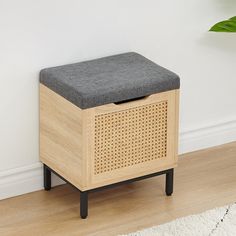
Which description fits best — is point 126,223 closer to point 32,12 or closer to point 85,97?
point 85,97

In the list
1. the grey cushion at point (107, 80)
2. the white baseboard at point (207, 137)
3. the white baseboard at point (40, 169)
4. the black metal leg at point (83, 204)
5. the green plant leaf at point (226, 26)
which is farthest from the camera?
the white baseboard at point (207, 137)

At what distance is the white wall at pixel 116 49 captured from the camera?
9.95 ft

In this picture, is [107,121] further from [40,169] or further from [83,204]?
[40,169]

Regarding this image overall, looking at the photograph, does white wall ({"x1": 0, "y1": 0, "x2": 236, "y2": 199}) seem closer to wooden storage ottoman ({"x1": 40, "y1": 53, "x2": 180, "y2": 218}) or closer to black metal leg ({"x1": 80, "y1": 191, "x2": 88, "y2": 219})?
wooden storage ottoman ({"x1": 40, "y1": 53, "x2": 180, "y2": 218})

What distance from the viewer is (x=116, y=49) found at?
3254 millimetres

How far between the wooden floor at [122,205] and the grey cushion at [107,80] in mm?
440

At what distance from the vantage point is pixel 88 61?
3170 mm

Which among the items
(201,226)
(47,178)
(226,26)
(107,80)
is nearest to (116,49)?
(107,80)

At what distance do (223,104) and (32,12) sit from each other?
104cm

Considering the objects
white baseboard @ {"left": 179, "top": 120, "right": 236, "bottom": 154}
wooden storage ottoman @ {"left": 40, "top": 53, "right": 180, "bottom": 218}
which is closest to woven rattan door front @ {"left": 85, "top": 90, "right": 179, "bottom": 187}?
wooden storage ottoman @ {"left": 40, "top": 53, "right": 180, "bottom": 218}

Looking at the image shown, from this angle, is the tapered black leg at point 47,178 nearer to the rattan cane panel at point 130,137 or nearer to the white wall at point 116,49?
the white wall at point 116,49

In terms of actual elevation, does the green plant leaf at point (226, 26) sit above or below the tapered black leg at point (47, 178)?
above

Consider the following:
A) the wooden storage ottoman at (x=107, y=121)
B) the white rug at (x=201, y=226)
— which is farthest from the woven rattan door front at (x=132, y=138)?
the white rug at (x=201, y=226)

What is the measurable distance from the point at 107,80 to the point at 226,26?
628 millimetres
